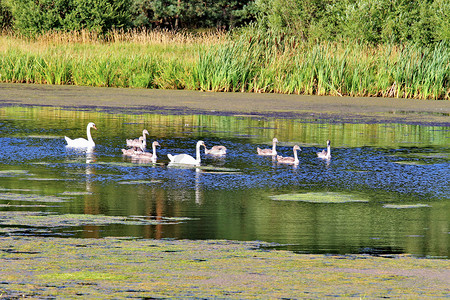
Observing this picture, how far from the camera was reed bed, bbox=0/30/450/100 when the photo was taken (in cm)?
2317

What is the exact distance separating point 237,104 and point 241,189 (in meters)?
11.4

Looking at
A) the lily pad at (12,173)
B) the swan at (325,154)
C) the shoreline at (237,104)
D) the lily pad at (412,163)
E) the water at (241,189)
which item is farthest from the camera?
the shoreline at (237,104)

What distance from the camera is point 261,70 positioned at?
77.9 ft

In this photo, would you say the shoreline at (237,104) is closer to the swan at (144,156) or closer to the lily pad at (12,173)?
the swan at (144,156)

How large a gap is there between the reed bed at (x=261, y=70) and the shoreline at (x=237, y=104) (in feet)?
2.36

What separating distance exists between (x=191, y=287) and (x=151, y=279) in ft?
1.03

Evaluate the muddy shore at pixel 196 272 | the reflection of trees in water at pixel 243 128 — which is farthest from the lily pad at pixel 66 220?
the reflection of trees in water at pixel 243 128

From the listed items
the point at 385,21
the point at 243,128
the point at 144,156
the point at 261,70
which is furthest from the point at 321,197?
the point at 385,21

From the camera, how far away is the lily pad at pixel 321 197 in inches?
349

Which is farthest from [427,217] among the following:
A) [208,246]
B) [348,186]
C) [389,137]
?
[389,137]

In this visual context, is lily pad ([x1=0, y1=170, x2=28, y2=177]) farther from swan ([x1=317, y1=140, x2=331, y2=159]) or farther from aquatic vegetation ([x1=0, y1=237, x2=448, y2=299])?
swan ([x1=317, y1=140, x2=331, y2=159])

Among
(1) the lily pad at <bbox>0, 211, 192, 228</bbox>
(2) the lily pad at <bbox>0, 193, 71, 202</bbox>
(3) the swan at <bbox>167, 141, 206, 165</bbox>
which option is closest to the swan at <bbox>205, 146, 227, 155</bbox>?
(3) the swan at <bbox>167, 141, 206, 165</bbox>

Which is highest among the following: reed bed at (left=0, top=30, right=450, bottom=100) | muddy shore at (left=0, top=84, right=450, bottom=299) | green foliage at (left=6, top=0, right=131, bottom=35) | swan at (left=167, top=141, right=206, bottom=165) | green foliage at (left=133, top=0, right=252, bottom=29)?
green foliage at (left=133, top=0, right=252, bottom=29)

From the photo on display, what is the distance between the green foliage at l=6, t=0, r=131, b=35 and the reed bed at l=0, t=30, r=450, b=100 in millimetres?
15633
